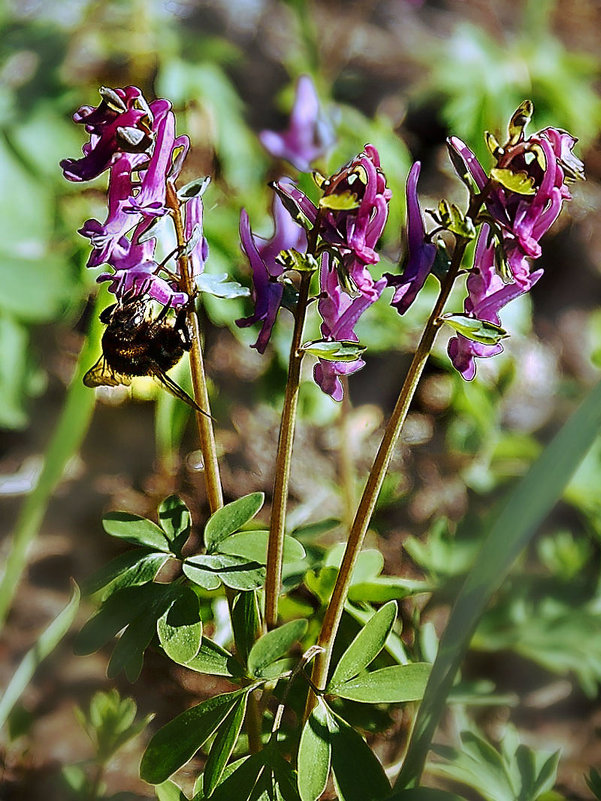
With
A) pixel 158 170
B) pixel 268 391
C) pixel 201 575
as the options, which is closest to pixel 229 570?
pixel 201 575

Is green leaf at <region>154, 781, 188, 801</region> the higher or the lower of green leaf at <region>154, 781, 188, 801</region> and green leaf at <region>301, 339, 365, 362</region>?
the lower

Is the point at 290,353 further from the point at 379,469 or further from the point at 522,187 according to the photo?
the point at 522,187

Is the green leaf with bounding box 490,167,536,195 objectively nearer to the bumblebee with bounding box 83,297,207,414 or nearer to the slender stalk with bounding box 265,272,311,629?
the slender stalk with bounding box 265,272,311,629

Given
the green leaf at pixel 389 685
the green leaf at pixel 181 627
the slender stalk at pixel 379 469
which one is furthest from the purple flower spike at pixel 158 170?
the green leaf at pixel 389 685

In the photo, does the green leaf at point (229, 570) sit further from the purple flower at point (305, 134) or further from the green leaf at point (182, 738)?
the purple flower at point (305, 134)

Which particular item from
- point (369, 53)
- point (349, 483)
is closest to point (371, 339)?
point (349, 483)

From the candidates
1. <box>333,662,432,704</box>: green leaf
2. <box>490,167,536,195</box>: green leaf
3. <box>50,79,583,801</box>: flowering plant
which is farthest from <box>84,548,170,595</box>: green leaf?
<box>490,167,536,195</box>: green leaf
